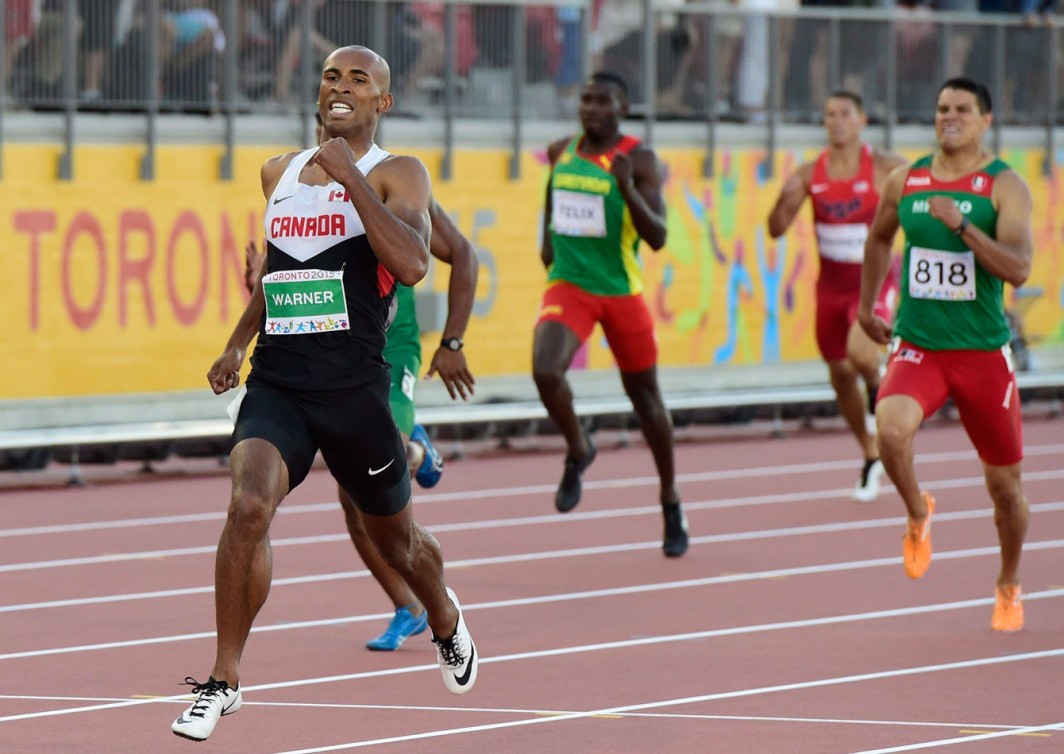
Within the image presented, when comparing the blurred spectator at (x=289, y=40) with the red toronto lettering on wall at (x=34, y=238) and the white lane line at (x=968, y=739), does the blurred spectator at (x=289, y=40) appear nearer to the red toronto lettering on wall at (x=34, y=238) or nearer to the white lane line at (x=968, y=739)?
the red toronto lettering on wall at (x=34, y=238)

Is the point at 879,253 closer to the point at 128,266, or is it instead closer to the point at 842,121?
the point at 842,121

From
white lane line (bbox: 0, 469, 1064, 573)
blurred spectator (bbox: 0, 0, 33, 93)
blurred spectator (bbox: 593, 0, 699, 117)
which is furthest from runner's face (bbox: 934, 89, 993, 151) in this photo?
blurred spectator (bbox: 593, 0, 699, 117)

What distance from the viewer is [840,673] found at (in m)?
8.70

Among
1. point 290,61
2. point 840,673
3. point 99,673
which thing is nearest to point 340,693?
point 99,673

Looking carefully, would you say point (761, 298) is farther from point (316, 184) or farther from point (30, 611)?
point (316, 184)

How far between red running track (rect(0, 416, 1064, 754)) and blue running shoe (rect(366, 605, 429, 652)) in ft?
0.30

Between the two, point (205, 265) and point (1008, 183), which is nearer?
point (1008, 183)

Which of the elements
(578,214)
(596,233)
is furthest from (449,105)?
(596,233)

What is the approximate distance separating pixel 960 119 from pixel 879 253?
0.84m

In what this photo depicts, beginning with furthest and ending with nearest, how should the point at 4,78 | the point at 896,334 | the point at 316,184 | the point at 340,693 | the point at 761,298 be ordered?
the point at 761,298, the point at 4,78, the point at 896,334, the point at 340,693, the point at 316,184

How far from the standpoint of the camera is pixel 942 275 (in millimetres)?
9680

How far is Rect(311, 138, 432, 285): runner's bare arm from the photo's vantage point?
6.83 meters

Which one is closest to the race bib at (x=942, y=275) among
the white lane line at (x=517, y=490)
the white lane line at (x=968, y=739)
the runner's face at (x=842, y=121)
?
the white lane line at (x=968, y=739)

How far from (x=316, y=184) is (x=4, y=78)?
9365 mm
